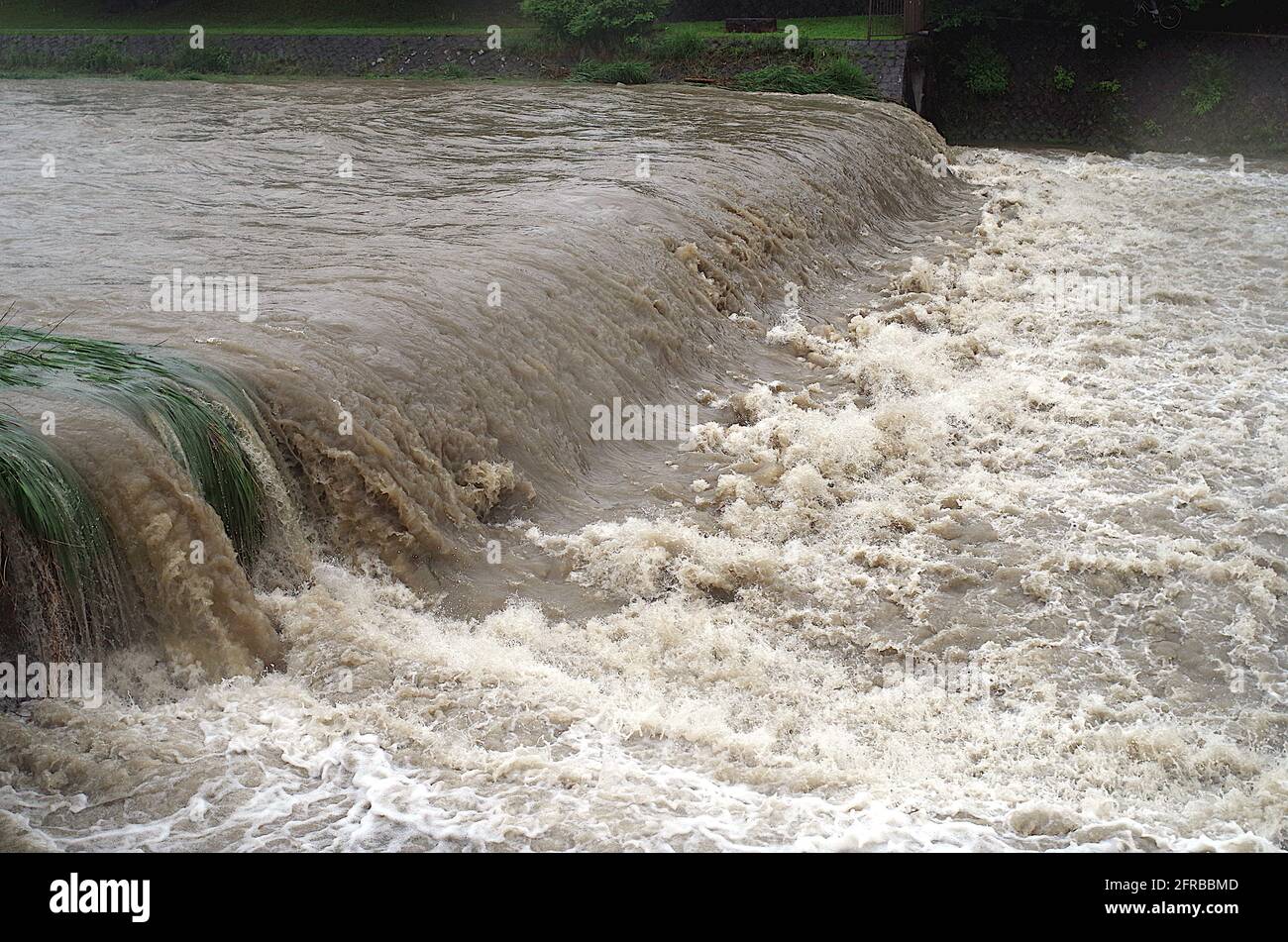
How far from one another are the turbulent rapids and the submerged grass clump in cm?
2

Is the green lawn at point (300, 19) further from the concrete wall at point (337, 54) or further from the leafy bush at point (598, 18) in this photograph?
the leafy bush at point (598, 18)

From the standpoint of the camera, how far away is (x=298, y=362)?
6.32 m

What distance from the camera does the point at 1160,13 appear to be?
20812 millimetres

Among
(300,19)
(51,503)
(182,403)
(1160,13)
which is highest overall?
(300,19)

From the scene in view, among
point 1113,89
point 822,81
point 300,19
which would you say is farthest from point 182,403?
point 300,19

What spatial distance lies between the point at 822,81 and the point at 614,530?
14.9 m

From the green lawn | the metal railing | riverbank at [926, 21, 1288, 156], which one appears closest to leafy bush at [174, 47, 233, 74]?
the green lawn

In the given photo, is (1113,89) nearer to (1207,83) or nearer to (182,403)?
(1207,83)

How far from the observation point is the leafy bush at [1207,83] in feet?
66.1

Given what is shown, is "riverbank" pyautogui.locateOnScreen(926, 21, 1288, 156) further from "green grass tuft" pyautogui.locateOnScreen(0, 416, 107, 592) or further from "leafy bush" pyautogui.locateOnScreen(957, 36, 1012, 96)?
"green grass tuft" pyautogui.locateOnScreen(0, 416, 107, 592)

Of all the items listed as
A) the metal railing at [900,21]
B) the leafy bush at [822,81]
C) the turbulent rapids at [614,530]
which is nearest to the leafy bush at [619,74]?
the leafy bush at [822,81]

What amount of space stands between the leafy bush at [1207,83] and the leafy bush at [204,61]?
1748 cm
